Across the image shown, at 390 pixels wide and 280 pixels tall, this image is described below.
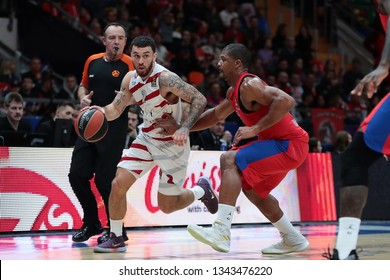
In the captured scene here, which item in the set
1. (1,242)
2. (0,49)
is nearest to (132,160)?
(1,242)

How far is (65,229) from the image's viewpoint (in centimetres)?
1065

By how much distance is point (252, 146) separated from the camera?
7223 mm

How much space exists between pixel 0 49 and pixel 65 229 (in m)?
6.24

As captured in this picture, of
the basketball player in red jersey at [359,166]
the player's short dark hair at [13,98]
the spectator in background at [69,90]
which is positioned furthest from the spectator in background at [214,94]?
the basketball player in red jersey at [359,166]

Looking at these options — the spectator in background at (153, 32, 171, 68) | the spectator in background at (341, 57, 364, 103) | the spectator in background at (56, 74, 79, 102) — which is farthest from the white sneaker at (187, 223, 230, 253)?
the spectator in background at (341, 57, 364, 103)

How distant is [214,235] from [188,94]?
138 cm

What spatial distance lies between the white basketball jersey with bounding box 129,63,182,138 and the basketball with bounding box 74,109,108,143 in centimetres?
40

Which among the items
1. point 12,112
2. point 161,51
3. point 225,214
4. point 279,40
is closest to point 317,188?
point 12,112

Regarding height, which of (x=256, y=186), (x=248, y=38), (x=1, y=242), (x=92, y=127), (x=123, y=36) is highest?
(x=248, y=38)

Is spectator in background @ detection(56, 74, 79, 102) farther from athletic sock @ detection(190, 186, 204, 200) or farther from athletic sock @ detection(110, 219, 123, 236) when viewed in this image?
athletic sock @ detection(110, 219, 123, 236)

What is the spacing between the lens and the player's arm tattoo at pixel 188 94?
7508 mm

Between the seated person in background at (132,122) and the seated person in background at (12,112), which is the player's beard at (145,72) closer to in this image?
the seated person in background at (12,112)

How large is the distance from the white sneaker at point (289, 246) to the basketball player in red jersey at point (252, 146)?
0.14 feet
